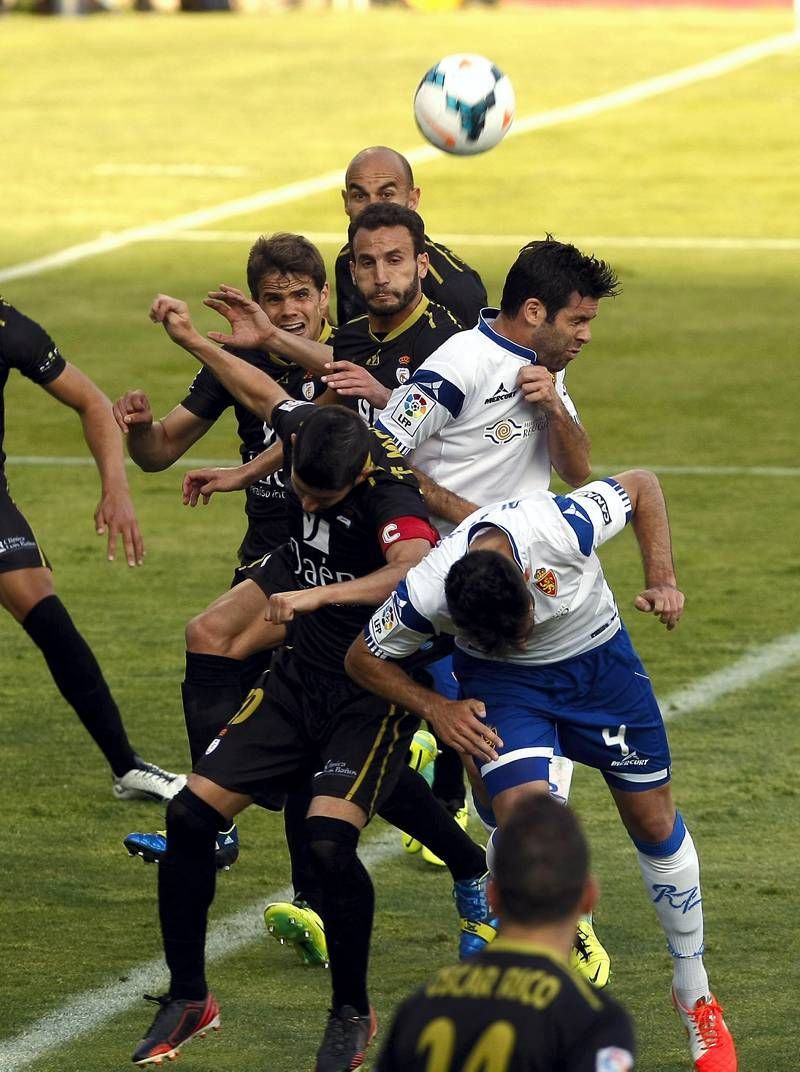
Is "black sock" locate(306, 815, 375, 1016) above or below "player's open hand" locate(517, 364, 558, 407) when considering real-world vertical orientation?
below

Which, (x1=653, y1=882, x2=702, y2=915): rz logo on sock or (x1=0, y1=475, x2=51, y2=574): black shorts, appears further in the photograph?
(x1=0, y1=475, x2=51, y2=574): black shorts

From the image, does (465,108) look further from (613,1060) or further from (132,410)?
(613,1060)

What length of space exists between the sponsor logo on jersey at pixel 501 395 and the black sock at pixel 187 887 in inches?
62.6

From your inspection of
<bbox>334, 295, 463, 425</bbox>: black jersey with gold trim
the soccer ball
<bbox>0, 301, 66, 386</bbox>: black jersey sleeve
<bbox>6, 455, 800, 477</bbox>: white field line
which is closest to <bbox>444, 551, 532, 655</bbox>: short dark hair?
<bbox>334, 295, 463, 425</bbox>: black jersey with gold trim

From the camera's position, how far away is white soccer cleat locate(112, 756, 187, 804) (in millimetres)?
8727

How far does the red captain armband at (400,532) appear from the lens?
640 cm

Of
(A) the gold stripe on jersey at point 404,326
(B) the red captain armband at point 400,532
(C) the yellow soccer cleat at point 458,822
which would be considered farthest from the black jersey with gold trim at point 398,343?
(C) the yellow soccer cleat at point 458,822

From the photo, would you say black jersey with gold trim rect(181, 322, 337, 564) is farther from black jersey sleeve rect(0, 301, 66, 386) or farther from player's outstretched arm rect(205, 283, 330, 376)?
black jersey sleeve rect(0, 301, 66, 386)

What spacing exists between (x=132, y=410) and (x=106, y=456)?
69 centimetres

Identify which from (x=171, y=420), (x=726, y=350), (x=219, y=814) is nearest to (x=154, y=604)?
(x=171, y=420)

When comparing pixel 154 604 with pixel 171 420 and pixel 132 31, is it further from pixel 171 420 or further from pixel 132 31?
pixel 132 31

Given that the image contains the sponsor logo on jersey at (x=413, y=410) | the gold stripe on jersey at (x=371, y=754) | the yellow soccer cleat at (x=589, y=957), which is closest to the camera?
the gold stripe on jersey at (x=371, y=754)

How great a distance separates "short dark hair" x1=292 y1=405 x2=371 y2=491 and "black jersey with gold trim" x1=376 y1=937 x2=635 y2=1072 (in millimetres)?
2432

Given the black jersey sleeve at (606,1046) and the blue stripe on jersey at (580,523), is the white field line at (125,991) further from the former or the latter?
the black jersey sleeve at (606,1046)
